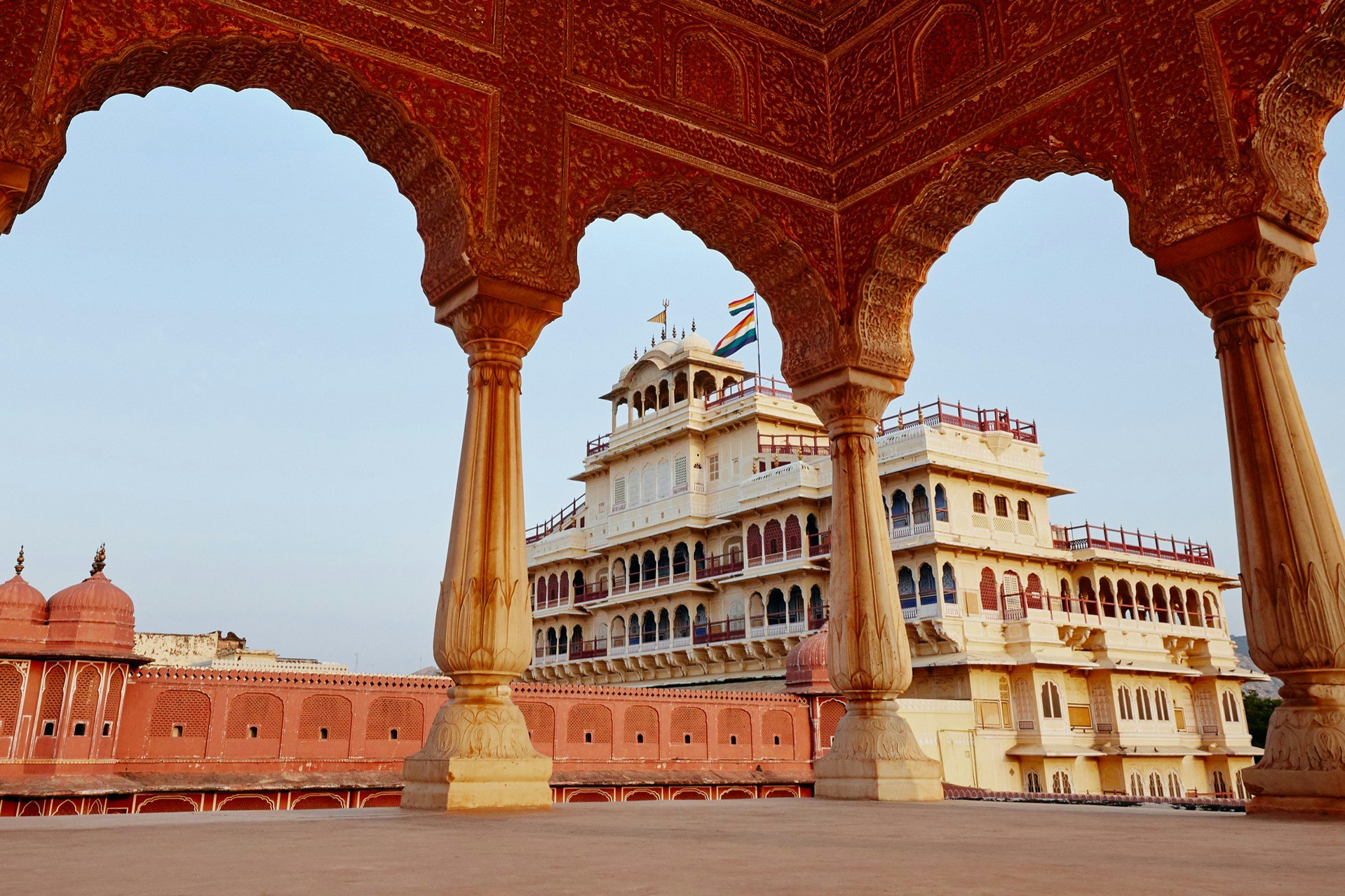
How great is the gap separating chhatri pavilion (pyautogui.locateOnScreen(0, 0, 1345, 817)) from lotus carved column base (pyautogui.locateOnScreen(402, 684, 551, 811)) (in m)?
0.02

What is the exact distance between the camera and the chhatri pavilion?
4945 mm

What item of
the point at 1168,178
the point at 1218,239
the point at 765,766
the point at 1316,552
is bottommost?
the point at 765,766

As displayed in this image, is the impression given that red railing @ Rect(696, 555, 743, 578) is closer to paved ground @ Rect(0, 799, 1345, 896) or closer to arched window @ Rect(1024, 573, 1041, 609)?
arched window @ Rect(1024, 573, 1041, 609)

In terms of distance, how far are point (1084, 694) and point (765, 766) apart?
10.6m

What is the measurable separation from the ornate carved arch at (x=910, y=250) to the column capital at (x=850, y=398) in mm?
118

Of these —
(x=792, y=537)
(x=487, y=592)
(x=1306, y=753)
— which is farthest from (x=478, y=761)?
(x=792, y=537)

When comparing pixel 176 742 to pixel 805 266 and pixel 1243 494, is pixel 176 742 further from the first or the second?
pixel 1243 494

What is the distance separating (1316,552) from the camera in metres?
4.73

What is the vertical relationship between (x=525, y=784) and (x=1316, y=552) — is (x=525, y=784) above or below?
below

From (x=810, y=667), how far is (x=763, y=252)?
15681mm

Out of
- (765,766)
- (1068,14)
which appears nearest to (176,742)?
(765,766)

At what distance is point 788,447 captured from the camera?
2984 centimetres

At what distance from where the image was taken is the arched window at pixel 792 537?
27.3 meters

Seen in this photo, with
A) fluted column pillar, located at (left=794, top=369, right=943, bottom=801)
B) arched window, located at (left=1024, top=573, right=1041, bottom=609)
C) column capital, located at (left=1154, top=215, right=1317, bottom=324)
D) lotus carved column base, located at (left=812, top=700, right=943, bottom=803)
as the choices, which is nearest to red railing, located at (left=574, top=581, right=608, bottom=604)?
arched window, located at (left=1024, top=573, right=1041, bottom=609)
